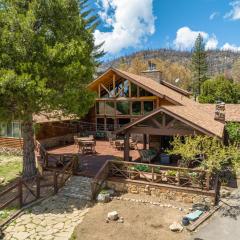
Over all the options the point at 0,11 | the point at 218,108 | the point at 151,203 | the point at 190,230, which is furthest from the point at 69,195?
the point at 218,108

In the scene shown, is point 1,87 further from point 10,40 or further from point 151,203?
point 151,203

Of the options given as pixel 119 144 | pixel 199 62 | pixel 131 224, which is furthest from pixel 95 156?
pixel 199 62

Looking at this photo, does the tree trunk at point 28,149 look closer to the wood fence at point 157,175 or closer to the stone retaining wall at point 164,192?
the wood fence at point 157,175

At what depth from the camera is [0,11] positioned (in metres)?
14.9

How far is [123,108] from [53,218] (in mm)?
15719

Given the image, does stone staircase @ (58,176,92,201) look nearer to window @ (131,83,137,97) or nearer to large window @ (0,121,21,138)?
large window @ (0,121,21,138)

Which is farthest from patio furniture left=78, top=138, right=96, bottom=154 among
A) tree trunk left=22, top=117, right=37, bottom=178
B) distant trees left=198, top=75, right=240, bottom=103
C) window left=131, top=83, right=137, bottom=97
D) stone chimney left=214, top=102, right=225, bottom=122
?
distant trees left=198, top=75, right=240, bottom=103

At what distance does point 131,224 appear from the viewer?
40.3 ft

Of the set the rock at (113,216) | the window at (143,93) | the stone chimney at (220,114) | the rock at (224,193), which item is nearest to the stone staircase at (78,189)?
the rock at (113,216)

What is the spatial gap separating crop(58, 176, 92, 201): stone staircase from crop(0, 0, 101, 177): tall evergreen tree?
3.51m

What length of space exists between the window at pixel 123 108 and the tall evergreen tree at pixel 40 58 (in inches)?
411

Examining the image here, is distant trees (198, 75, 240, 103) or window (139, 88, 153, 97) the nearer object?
window (139, 88, 153, 97)

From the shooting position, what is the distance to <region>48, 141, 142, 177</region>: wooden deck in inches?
708

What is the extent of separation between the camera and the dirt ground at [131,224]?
1131 cm
